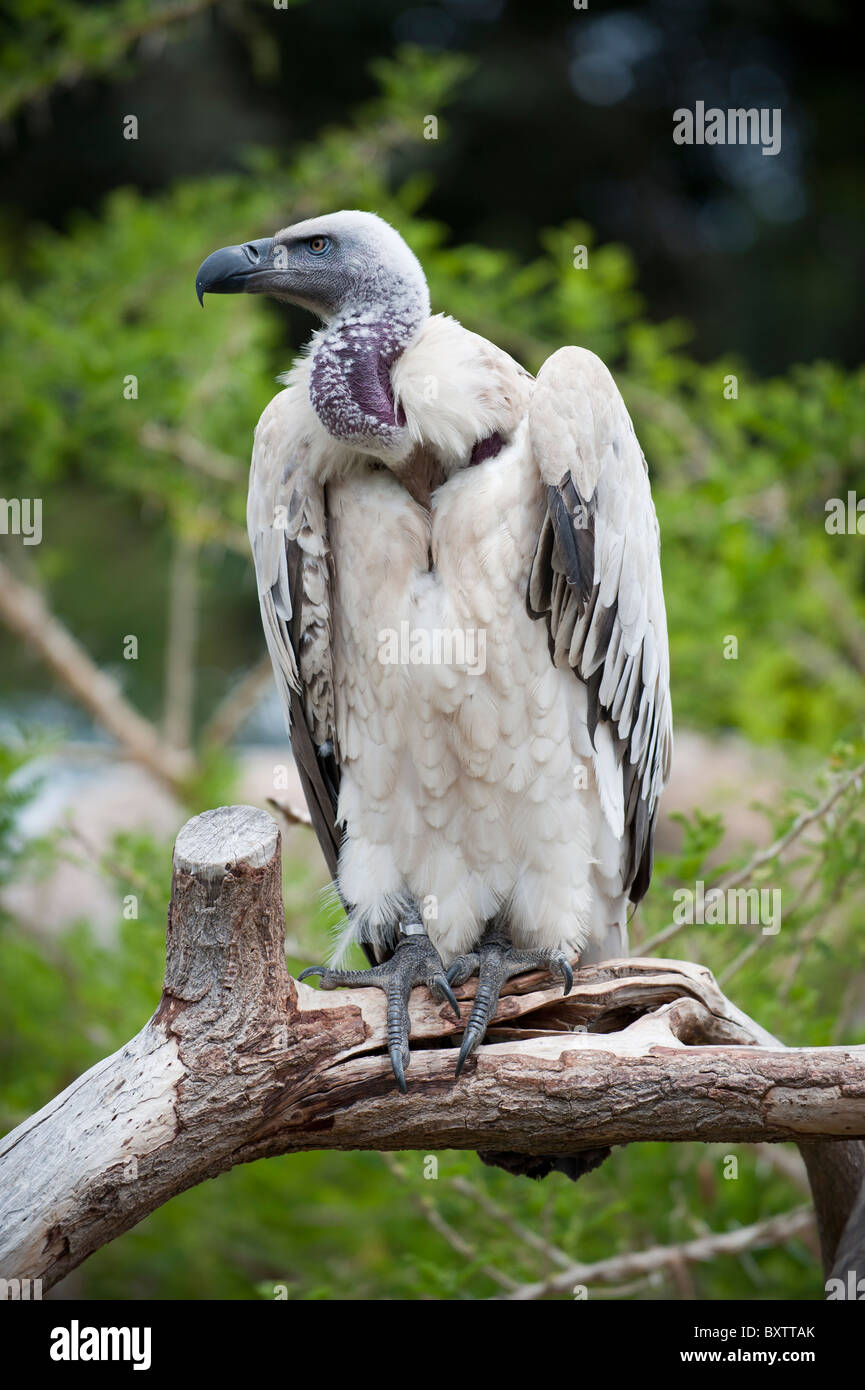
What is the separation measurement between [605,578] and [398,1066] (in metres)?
1.32

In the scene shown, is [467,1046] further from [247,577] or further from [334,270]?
[247,577]

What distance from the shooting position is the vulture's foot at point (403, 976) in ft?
9.68

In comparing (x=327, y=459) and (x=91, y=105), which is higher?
(x=91, y=105)

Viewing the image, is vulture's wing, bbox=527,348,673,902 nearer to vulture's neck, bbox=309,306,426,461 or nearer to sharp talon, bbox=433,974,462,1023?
vulture's neck, bbox=309,306,426,461

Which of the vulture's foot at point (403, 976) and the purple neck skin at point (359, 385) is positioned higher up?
the purple neck skin at point (359, 385)

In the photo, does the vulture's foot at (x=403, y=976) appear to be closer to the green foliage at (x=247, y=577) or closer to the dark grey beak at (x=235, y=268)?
the green foliage at (x=247, y=577)

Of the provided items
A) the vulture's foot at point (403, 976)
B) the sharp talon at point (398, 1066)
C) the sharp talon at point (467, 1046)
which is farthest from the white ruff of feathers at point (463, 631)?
the sharp talon at point (398, 1066)

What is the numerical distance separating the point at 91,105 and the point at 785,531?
25.5ft

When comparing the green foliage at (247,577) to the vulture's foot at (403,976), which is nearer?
the vulture's foot at (403,976)

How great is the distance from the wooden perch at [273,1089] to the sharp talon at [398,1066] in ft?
0.08

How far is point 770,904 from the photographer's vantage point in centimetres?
381

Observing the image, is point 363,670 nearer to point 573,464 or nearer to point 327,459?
point 327,459

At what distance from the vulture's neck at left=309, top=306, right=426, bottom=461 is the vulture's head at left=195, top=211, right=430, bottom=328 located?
0.03 meters
